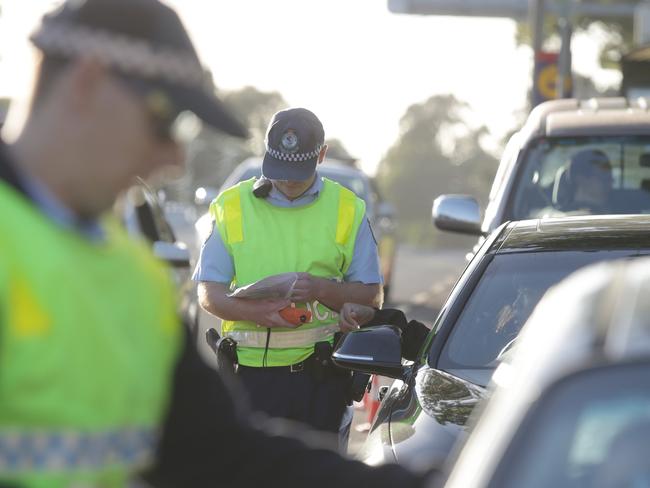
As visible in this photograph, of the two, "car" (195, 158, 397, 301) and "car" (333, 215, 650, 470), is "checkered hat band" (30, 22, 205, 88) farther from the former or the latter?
"car" (195, 158, 397, 301)

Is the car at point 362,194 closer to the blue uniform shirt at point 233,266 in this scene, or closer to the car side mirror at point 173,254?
the car side mirror at point 173,254

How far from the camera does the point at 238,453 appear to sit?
3.11 metres

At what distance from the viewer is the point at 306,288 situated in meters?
6.51

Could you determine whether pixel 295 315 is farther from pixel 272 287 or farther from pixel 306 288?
pixel 272 287

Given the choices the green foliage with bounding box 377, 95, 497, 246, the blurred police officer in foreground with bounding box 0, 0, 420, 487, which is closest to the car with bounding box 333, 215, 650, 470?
the blurred police officer in foreground with bounding box 0, 0, 420, 487

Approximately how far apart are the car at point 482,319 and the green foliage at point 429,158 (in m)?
119

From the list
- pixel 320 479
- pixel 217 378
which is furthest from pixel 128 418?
pixel 320 479

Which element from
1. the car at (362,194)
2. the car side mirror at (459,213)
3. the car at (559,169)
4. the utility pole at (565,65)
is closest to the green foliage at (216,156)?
the utility pole at (565,65)

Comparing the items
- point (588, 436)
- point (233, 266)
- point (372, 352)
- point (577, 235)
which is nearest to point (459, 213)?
point (233, 266)

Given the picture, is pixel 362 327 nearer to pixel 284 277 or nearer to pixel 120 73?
pixel 284 277

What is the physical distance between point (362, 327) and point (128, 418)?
3970 mm

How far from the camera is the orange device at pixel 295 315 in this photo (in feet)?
21.5

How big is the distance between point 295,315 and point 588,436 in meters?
3.72

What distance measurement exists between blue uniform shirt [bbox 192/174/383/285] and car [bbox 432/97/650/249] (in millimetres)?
2221
